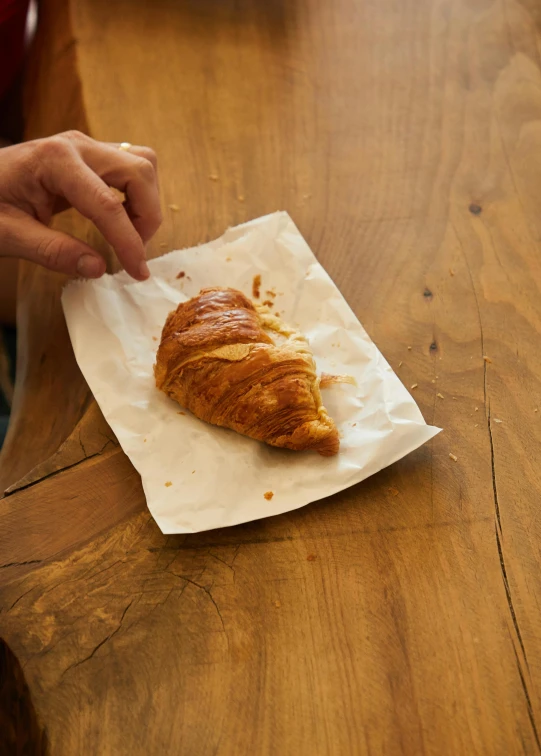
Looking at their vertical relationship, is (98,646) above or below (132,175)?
below

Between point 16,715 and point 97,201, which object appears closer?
point 16,715

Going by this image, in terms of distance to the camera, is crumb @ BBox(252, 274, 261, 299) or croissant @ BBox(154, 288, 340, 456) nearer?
croissant @ BBox(154, 288, 340, 456)

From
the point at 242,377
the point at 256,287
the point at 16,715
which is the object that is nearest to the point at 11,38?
the point at 256,287

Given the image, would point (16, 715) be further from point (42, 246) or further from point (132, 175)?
point (132, 175)

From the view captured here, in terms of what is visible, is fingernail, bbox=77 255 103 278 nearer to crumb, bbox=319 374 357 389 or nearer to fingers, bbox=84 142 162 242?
fingers, bbox=84 142 162 242

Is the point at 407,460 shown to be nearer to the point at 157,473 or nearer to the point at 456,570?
the point at 456,570

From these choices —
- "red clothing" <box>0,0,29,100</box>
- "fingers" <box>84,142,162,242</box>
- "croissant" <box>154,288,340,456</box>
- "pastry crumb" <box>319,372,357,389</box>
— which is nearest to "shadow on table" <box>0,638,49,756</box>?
"croissant" <box>154,288,340,456</box>

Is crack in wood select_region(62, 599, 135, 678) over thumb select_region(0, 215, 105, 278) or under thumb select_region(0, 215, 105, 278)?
under
